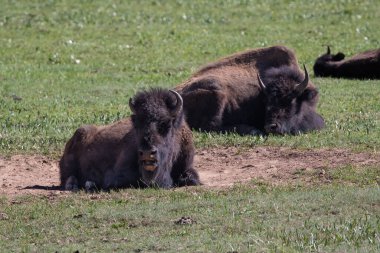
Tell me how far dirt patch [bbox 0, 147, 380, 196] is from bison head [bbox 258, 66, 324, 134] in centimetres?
191

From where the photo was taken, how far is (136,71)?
23219 millimetres

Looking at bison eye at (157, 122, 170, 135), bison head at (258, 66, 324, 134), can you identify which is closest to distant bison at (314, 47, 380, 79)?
bison head at (258, 66, 324, 134)

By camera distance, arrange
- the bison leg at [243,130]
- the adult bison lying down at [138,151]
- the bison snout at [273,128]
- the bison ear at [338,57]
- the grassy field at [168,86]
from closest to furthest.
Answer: the grassy field at [168,86], the adult bison lying down at [138,151], the bison snout at [273,128], the bison leg at [243,130], the bison ear at [338,57]

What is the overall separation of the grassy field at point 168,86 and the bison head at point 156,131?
15.7 inches

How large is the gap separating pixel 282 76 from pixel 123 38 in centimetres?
1087

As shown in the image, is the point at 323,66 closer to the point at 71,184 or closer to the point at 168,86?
the point at 168,86

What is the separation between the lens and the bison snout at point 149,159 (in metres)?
12.2

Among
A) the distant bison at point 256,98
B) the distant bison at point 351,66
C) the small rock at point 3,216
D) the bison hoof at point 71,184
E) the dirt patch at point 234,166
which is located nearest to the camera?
the small rock at point 3,216

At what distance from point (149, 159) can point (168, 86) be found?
844cm

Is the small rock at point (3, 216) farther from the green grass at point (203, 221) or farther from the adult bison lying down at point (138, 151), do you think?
the adult bison lying down at point (138, 151)

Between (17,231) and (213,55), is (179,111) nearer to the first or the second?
(17,231)

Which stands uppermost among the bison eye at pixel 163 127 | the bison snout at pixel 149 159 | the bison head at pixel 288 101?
the bison eye at pixel 163 127

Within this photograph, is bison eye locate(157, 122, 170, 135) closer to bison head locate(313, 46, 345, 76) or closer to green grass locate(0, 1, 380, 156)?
green grass locate(0, 1, 380, 156)

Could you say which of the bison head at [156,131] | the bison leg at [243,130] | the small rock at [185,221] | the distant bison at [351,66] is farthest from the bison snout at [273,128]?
the small rock at [185,221]
